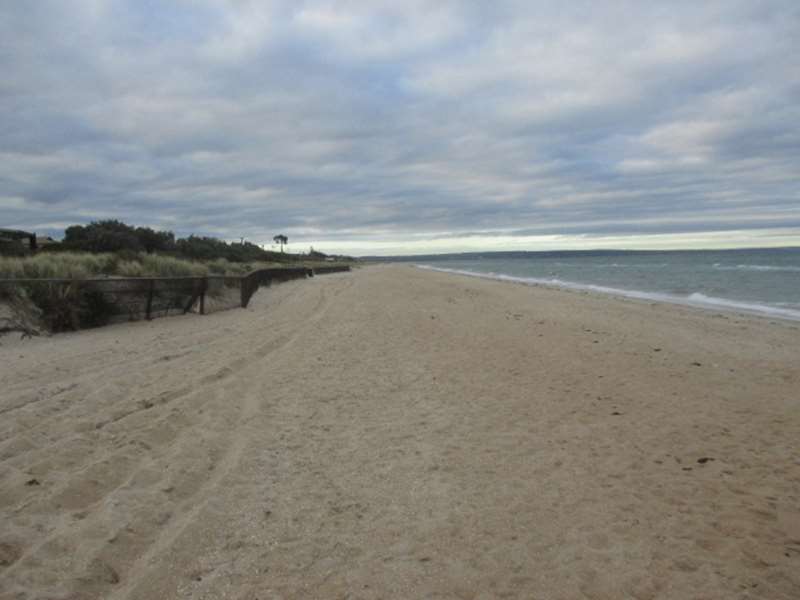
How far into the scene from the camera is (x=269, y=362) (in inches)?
341

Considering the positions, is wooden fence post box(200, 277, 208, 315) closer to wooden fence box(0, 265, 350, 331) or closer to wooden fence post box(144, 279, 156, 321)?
wooden fence box(0, 265, 350, 331)

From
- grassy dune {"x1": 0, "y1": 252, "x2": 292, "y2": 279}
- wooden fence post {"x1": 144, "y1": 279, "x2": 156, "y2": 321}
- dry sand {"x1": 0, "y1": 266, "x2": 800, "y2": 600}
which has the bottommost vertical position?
dry sand {"x1": 0, "y1": 266, "x2": 800, "y2": 600}

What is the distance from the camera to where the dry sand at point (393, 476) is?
9.98 ft

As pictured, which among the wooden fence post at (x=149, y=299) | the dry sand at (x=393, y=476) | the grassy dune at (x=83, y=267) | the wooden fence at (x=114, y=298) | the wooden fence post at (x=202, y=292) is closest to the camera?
the dry sand at (x=393, y=476)

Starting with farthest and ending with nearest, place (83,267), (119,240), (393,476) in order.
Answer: (119,240) < (83,267) < (393,476)

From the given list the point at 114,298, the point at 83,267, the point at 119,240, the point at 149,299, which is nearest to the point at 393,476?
the point at 114,298

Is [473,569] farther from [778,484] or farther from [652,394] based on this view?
[652,394]

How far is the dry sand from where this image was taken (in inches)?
120

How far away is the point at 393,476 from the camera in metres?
4.43

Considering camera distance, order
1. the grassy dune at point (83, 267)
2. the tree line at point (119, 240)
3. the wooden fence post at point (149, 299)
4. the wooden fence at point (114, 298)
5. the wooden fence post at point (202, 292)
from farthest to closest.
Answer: the tree line at point (119, 240) → the wooden fence post at point (202, 292) → the grassy dune at point (83, 267) → the wooden fence post at point (149, 299) → the wooden fence at point (114, 298)

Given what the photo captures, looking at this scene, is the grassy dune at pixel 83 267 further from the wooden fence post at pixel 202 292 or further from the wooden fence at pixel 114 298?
the wooden fence post at pixel 202 292

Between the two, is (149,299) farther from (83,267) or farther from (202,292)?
(83,267)

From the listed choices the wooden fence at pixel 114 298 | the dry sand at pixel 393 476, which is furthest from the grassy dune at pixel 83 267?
the dry sand at pixel 393 476

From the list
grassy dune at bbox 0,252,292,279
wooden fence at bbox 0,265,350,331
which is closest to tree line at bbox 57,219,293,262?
grassy dune at bbox 0,252,292,279
